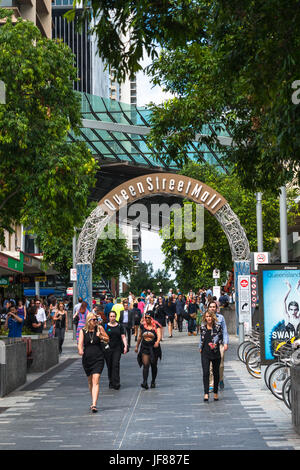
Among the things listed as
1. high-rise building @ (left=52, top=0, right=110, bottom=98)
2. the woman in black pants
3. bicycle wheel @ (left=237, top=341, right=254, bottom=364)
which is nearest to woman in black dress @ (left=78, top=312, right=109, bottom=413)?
the woman in black pants

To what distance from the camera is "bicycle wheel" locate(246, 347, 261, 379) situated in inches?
693

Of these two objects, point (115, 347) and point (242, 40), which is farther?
point (115, 347)

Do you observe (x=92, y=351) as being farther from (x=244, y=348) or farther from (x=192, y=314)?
(x=192, y=314)

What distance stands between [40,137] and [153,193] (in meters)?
14.6

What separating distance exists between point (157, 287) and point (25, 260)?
83297 mm

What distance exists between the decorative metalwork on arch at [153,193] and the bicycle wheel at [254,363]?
13.5 m

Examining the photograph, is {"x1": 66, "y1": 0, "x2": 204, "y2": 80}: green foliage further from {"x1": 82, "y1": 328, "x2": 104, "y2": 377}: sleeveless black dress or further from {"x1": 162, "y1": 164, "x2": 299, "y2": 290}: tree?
{"x1": 162, "y1": 164, "x2": 299, "y2": 290}: tree

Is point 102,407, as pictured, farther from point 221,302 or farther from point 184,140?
point 221,302

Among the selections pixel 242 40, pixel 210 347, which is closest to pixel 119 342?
pixel 210 347

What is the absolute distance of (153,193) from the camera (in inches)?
1260

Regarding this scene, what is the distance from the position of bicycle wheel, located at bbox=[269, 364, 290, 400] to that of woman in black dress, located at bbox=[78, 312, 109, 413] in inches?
116

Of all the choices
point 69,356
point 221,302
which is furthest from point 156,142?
point 221,302

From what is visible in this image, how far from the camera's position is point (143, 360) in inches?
653

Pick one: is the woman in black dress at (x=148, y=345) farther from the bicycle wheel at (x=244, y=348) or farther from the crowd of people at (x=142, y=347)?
the bicycle wheel at (x=244, y=348)
